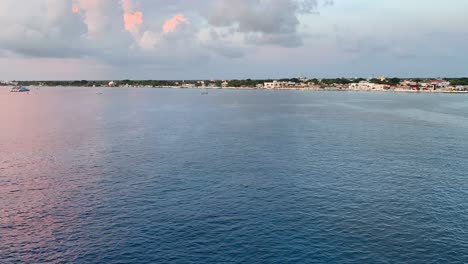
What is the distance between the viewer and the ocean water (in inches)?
1759

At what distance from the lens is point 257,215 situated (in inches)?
2140

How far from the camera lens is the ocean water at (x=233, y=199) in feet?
147

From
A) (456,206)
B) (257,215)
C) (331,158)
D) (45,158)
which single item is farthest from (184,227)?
(45,158)

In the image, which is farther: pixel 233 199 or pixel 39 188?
pixel 39 188

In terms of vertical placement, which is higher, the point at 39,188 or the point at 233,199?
the point at 39,188

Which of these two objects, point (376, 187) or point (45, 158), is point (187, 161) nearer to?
point (45, 158)

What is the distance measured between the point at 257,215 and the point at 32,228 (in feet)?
91.1

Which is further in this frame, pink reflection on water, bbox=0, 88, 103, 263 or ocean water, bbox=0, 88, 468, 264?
pink reflection on water, bbox=0, 88, 103, 263

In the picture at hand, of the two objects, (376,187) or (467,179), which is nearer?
(376,187)

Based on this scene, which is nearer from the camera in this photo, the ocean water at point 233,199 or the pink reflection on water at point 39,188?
the ocean water at point 233,199

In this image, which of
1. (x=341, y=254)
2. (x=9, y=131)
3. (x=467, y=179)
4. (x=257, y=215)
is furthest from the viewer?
(x=9, y=131)

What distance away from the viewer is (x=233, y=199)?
60.3m

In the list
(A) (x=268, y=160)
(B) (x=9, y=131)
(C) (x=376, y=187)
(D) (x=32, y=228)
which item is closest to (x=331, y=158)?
(A) (x=268, y=160)

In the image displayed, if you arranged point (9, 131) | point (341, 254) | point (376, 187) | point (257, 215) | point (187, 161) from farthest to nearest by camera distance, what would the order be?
point (9, 131) → point (187, 161) → point (376, 187) → point (257, 215) → point (341, 254)
